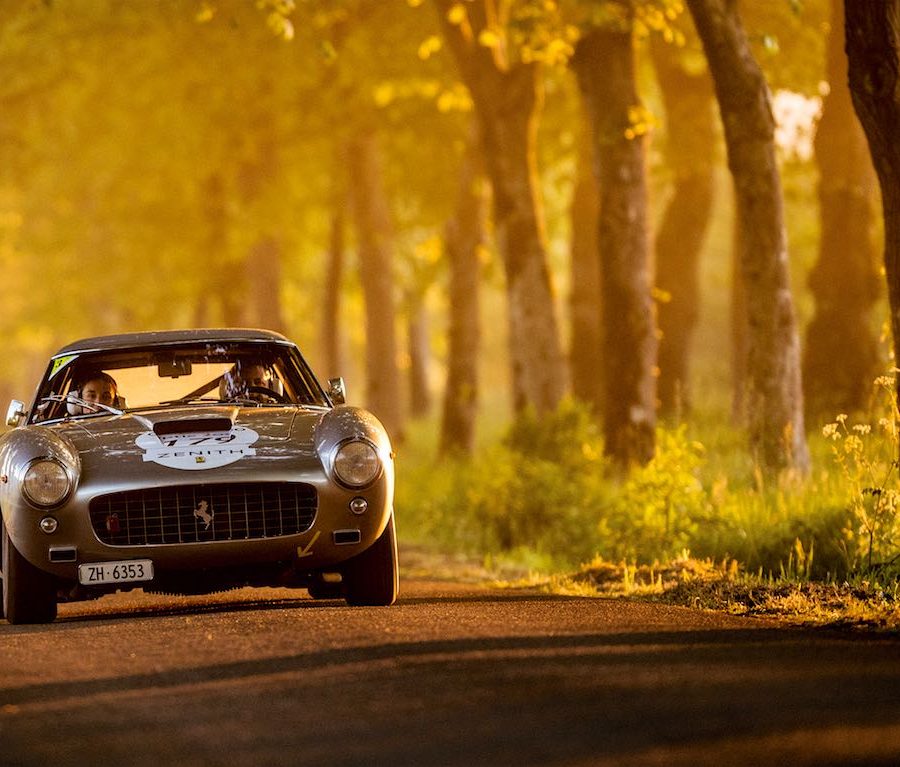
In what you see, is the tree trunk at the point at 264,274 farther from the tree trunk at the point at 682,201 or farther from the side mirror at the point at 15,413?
the side mirror at the point at 15,413

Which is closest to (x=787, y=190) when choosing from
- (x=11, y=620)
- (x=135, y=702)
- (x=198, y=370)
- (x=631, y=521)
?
(x=631, y=521)

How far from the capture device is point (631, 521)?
537 inches

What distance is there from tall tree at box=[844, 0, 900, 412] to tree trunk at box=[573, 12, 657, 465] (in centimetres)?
693

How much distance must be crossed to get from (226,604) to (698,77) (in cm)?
1673

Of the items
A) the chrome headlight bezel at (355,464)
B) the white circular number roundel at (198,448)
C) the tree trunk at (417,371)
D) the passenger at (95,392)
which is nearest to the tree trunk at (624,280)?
the passenger at (95,392)

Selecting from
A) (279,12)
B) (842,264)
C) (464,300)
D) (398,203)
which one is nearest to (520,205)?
(842,264)

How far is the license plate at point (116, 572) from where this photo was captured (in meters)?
9.91

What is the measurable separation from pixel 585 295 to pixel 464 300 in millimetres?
1846

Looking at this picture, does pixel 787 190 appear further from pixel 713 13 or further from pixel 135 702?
pixel 135 702

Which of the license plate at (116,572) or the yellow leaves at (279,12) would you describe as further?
the yellow leaves at (279,12)

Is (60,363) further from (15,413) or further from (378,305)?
(378,305)

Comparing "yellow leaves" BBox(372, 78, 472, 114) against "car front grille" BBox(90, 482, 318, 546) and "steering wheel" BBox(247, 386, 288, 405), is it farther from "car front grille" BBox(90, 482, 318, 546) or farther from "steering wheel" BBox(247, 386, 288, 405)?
"car front grille" BBox(90, 482, 318, 546)

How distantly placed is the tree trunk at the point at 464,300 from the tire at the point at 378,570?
1519 centimetres

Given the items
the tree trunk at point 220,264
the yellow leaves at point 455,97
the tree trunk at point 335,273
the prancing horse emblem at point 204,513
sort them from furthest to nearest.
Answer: the tree trunk at point 220,264
the tree trunk at point 335,273
the yellow leaves at point 455,97
the prancing horse emblem at point 204,513
